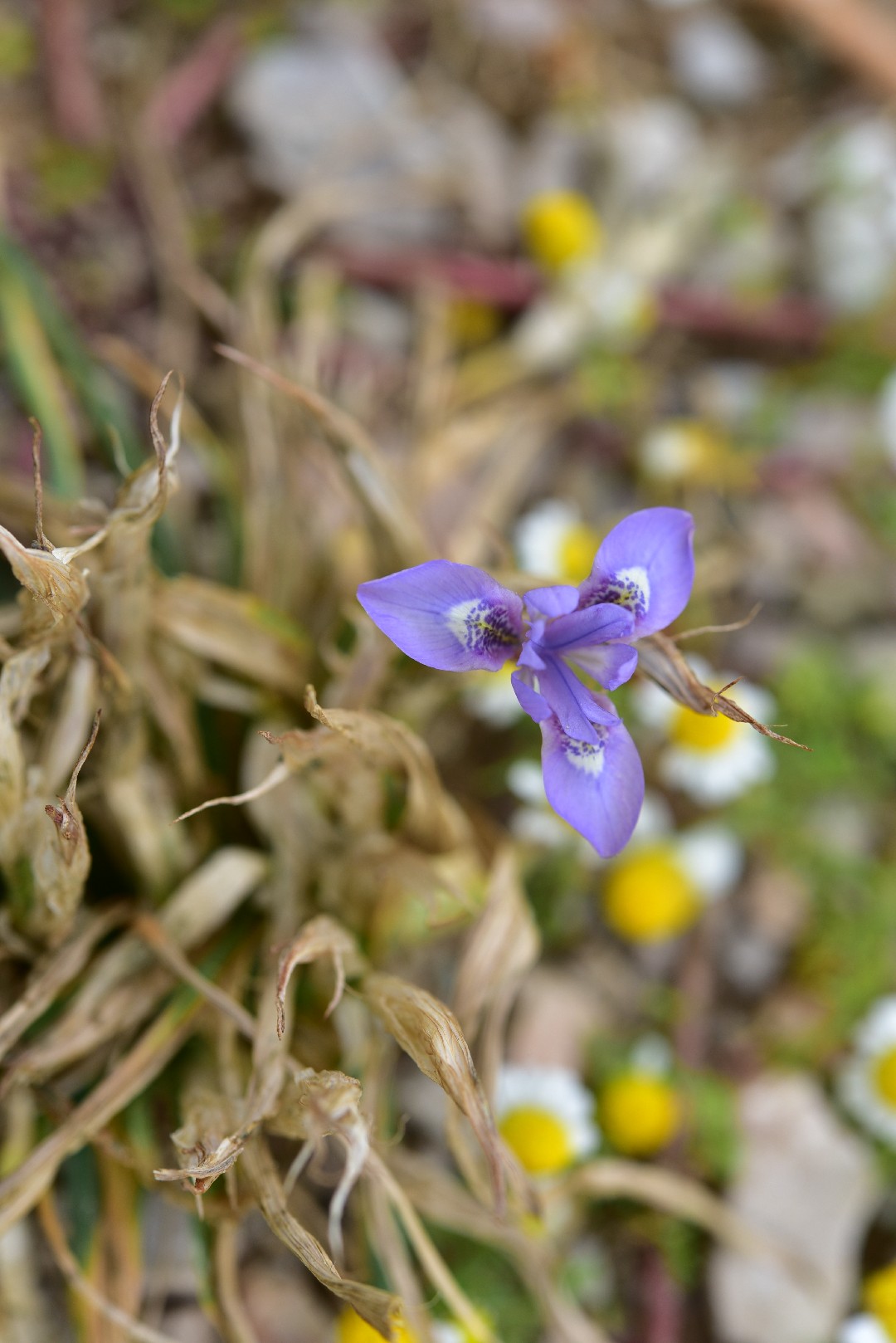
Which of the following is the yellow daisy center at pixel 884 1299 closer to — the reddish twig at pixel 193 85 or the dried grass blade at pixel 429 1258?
the dried grass blade at pixel 429 1258

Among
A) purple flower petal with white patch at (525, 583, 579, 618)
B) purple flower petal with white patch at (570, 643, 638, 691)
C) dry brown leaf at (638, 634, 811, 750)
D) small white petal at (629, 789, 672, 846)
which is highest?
purple flower petal with white patch at (525, 583, 579, 618)

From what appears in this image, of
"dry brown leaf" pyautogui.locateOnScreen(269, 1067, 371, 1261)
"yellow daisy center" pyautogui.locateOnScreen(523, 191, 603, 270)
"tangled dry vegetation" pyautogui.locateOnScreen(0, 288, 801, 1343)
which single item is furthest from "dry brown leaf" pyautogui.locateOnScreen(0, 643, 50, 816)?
"yellow daisy center" pyautogui.locateOnScreen(523, 191, 603, 270)

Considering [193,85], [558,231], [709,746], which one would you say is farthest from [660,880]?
[193,85]

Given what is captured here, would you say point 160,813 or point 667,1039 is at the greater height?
point 160,813

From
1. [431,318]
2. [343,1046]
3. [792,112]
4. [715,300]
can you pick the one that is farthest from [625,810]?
[792,112]

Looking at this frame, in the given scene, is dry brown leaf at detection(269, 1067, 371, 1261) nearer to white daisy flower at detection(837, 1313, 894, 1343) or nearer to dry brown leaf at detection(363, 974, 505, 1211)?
dry brown leaf at detection(363, 974, 505, 1211)

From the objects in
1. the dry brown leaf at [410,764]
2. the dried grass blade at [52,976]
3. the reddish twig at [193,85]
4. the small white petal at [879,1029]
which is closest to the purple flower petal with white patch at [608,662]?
the dry brown leaf at [410,764]

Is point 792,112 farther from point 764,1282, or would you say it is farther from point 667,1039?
point 764,1282
